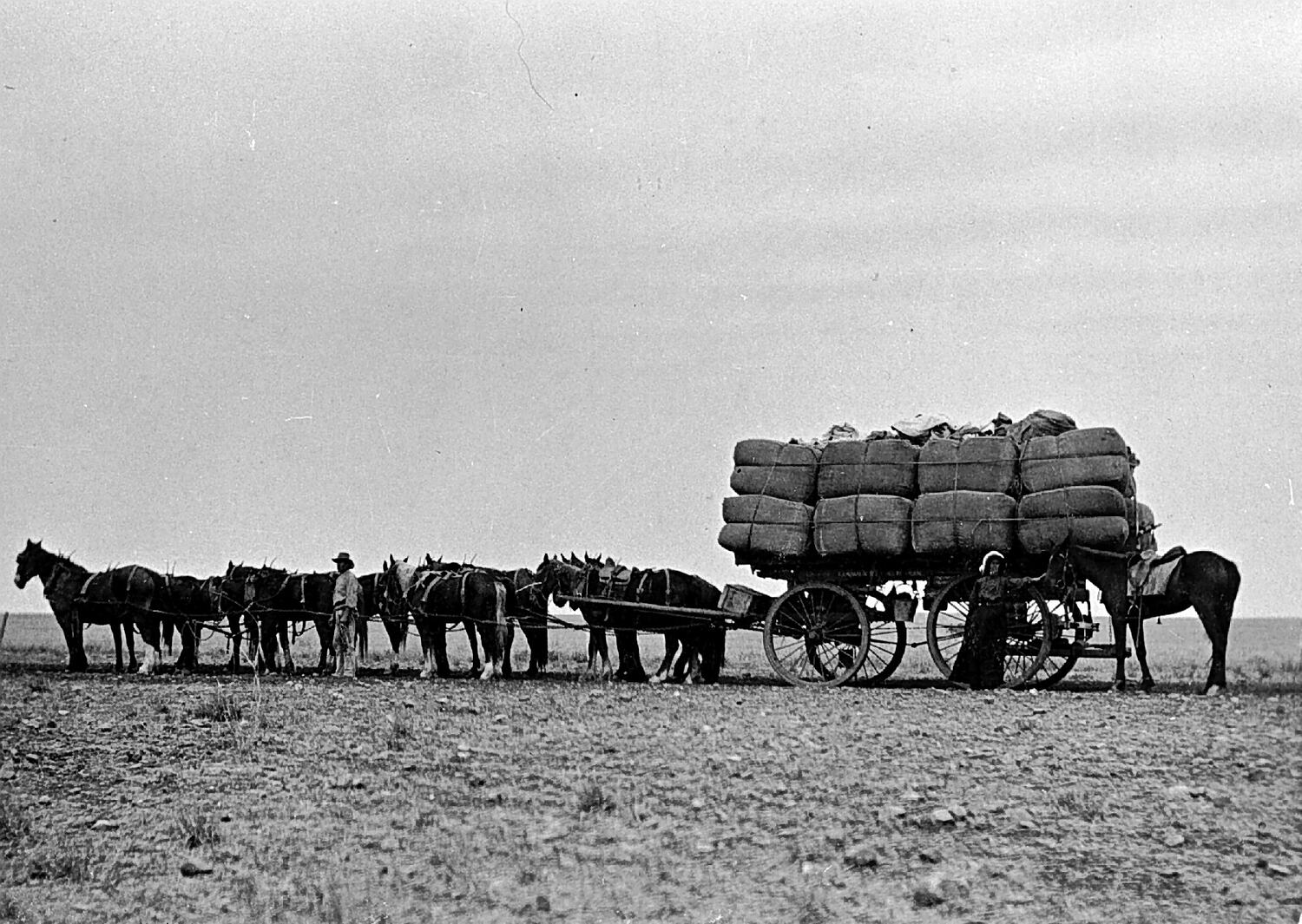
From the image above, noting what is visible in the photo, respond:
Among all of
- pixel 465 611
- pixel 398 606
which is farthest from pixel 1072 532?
pixel 398 606

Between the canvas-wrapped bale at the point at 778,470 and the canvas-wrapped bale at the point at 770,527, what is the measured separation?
0.10 m

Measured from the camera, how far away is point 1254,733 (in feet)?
36.9

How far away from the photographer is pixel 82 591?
2236 centimetres

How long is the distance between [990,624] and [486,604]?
23.9 feet

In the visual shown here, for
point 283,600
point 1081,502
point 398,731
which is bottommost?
point 398,731

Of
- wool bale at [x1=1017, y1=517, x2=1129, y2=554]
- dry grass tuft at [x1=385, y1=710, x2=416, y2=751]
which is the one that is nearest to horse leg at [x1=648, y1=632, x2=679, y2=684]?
wool bale at [x1=1017, y1=517, x2=1129, y2=554]

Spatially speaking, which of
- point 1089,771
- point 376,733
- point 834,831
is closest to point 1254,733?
point 1089,771

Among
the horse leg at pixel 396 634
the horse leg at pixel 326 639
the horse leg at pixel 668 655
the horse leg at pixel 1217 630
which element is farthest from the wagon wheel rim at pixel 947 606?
the horse leg at pixel 326 639

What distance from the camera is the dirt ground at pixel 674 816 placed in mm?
8328

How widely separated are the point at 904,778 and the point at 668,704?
490 centimetres

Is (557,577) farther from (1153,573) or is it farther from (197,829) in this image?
(197,829)

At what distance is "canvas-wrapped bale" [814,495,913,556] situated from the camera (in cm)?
1612

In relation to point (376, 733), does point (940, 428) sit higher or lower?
higher

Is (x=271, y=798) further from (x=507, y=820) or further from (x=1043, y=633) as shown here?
(x=1043, y=633)
